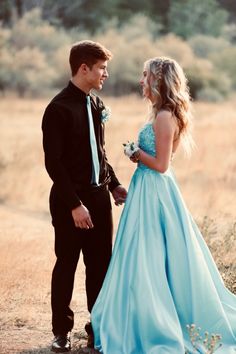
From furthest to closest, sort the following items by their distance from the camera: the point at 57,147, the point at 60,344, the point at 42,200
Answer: the point at 42,200 < the point at 60,344 < the point at 57,147

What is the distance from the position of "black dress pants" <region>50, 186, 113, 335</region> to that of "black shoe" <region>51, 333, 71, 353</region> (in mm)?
30

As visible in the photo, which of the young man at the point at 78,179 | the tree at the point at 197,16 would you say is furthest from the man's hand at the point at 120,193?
the tree at the point at 197,16

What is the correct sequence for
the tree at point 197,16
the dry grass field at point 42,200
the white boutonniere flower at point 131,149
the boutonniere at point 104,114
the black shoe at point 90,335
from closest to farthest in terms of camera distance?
the white boutonniere flower at point 131,149 < the boutonniere at point 104,114 < the black shoe at point 90,335 < the dry grass field at point 42,200 < the tree at point 197,16

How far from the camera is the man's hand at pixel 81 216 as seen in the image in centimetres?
482

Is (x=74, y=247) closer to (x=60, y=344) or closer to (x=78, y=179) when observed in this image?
(x=78, y=179)

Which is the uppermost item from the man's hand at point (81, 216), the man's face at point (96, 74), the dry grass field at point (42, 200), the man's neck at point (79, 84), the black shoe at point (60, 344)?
the man's face at point (96, 74)

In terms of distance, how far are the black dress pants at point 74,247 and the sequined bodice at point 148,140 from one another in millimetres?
340

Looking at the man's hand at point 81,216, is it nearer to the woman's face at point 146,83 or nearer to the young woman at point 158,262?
the young woman at point 158,262

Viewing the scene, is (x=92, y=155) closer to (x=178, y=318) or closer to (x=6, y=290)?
(x=178, y=318)

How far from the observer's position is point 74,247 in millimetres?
5043

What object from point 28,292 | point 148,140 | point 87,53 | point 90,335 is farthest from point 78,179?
point 28,292

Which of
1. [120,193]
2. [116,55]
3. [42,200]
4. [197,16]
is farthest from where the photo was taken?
[197,16]

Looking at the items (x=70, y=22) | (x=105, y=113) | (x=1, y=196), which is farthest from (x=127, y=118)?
(x=105, y=113)

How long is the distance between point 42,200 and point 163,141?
7030 millimetres
